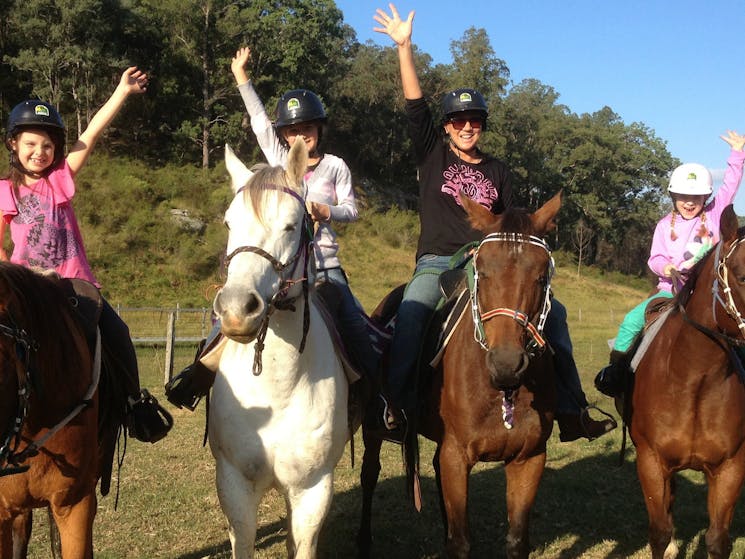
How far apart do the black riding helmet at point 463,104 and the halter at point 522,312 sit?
62.5 inches

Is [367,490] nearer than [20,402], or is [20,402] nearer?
[20,402]

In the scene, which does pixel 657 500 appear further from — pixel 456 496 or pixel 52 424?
pixel 52 424

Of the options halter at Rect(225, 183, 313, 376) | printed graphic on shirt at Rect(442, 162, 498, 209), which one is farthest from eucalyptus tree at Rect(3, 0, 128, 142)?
halter at Rect(225, 183, 313, 376)

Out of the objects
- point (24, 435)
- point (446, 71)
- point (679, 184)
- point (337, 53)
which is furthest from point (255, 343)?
point (446, 71)

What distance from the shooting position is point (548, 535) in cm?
635

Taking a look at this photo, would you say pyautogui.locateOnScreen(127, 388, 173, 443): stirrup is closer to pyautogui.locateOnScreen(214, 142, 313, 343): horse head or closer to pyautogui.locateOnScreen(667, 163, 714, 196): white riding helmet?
pyautogui.locateOnScreen(214, 142, 313, 343): horse head

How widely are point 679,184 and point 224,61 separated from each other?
112 feet

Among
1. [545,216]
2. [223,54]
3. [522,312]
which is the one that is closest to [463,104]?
[545,216]

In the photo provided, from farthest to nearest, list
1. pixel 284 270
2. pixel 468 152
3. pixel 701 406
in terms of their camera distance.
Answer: pixel 468 152, pixel 701 406, pixel 284 270

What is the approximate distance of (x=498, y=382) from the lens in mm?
3555

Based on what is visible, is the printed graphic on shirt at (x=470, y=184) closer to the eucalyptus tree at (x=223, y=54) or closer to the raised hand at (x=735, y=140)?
the raised hand at (x=735, y=140)

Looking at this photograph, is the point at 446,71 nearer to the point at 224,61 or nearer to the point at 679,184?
the point at 224,61

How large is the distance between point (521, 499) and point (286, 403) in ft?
6.04

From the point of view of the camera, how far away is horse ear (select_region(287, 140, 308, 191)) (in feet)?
10.8
